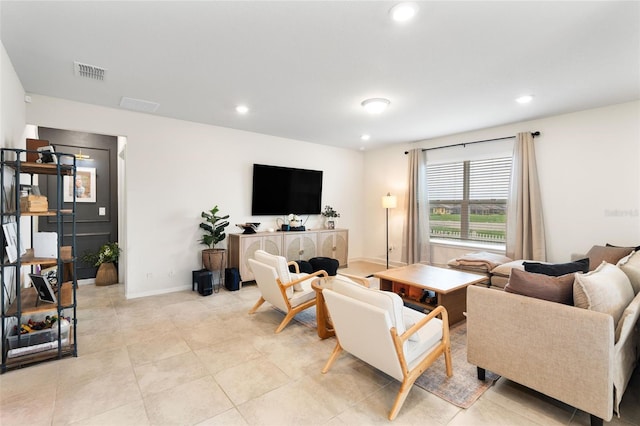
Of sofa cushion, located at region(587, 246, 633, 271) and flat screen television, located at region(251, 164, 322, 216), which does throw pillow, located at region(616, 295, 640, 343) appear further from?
flat screen television, located at region(251, 164, 322, 216)

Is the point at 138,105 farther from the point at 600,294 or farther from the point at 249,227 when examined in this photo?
the point at 600,294

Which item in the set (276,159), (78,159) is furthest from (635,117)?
(78,159)

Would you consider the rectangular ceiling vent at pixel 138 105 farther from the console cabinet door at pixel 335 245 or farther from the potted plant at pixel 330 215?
the potted plant at pixel 330 215

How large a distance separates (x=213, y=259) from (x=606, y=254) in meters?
5.10

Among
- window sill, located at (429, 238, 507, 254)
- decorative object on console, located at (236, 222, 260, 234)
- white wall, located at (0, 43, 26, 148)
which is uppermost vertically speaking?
white wall, located at (0, 43, 26, 148)

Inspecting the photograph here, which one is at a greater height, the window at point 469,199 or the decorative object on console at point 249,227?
the window at point 469,199

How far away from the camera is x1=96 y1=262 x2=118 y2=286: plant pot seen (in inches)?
192

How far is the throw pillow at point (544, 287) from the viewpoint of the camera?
194 centimetres

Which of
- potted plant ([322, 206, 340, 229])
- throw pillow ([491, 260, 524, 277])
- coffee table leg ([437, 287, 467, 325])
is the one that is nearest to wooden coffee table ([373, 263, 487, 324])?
coffee table leg ([437, 287, 467, 325])

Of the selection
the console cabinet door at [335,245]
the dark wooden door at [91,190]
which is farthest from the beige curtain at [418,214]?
the dark wooden door at [91,190]

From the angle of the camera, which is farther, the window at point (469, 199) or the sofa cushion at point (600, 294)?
the window at point (469, 199)

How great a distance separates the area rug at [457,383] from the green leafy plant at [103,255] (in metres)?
5.02

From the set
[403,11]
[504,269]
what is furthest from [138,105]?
[504,269]

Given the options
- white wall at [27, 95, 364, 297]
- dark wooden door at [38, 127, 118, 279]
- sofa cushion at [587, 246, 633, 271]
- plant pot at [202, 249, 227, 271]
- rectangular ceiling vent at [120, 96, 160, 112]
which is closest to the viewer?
sofa cushion at [587, 246, 633, 271]
